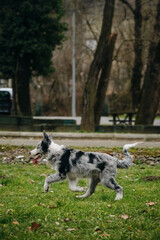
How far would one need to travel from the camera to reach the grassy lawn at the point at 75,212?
16.3ft

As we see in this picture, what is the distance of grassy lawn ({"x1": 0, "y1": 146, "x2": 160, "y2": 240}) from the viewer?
496 cm

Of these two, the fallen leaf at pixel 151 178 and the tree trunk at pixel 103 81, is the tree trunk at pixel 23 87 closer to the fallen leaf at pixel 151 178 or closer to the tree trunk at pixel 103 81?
the tree trunk at pixel 103 81

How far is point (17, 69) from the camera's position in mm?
24969

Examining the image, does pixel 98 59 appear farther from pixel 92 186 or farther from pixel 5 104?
pixel 5 104

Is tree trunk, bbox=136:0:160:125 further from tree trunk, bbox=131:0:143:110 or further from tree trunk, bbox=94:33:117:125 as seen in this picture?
tree trunk, bbox=131:0:143:110

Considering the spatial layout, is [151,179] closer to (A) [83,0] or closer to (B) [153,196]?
(B) [153,196]

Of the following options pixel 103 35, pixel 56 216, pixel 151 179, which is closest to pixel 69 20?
pixel 103 35

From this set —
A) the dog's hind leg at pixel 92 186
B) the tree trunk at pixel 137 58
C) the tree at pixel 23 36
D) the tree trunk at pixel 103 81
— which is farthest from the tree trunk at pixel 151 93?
the dog's hind leg at pixel 92 186

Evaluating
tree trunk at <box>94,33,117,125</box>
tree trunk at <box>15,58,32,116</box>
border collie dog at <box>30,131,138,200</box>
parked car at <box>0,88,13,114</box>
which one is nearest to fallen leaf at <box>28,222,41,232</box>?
border collie dog at <box>30,131,138,200</box>

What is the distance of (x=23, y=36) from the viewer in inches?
976

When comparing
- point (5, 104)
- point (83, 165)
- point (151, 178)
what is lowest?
point (5, 104)

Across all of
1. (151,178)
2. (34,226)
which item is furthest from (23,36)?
(34,226)

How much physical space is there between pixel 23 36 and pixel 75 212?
20117 mm

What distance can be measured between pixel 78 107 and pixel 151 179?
3621 cm
